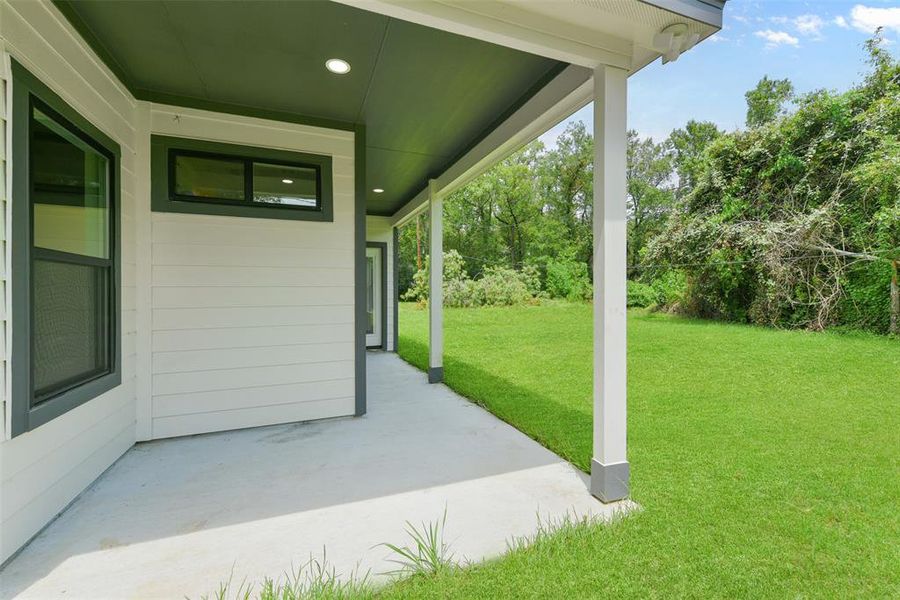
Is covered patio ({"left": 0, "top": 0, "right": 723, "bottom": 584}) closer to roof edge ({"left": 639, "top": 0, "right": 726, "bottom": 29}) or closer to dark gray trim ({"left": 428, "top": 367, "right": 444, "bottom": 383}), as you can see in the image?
roof edge ({"left": 639, "top": 0, "right": 726, "bottom": 29})

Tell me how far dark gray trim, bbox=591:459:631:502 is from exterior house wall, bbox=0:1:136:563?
9.39 feet

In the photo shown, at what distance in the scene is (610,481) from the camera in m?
2.33

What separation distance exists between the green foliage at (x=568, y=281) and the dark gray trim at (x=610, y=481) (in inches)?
679

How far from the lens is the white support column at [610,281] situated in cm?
228

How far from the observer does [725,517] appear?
7.10 ft

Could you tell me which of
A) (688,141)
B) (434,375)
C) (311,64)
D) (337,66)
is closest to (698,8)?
(337,66)

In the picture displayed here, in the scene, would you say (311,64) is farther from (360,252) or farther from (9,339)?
(9,339)

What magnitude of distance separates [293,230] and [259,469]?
1.98 metres

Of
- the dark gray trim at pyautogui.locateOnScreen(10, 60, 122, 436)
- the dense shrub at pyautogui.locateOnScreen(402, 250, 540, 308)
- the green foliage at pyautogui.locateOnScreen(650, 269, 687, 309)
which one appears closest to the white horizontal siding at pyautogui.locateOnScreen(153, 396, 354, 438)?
the dark gray trim at pyautogui.locateOnScreen(10, 60, 122, 436)

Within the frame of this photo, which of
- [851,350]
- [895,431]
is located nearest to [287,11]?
[895,431]

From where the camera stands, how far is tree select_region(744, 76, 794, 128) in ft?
57.5

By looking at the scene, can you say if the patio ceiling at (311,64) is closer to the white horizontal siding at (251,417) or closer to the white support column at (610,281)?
the white support column at (610,281)

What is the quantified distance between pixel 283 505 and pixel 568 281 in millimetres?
18738

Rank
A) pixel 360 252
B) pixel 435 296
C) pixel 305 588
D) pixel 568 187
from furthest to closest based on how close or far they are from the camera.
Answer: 1. pixel 568 187
2. pixel 435 296
3. pixel 360 252
4. pixel 305 588
